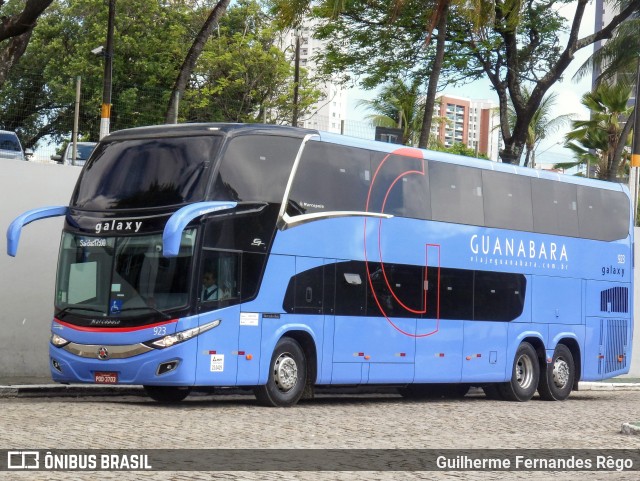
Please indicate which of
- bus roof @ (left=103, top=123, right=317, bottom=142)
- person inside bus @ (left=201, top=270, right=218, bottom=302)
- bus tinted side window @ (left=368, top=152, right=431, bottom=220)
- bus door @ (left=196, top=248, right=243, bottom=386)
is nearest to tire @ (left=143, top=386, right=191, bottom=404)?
bus door @ (left=196, top=248, right=243, bottom=386)

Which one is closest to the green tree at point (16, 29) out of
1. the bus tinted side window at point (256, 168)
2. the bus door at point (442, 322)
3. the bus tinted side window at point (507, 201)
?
the bus tinted side window at point (256, 168)

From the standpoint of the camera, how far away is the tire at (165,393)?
59.6ft

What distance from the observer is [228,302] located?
55.4 feet

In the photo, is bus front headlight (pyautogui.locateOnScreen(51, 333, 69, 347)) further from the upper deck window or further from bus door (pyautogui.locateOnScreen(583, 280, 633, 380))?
bus door (pyautogui.locateOnScreen(583, 280, 633, 380))

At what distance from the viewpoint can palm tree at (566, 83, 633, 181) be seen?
47.0 metres

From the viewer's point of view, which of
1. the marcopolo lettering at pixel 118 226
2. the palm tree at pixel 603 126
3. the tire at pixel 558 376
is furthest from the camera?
the palm tree at pixel 603 126

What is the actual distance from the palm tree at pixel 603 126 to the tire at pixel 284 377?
29626 mm

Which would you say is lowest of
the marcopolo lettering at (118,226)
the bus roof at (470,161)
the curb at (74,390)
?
the curb at (74,390)

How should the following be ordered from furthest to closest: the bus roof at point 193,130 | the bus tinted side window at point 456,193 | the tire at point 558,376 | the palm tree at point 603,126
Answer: the palm tree at point 603,126 → the tire at point 558,376 → the bus tinted side window at point 456,193 → the bus roof at point 193,130

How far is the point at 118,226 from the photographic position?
1681 centimetres

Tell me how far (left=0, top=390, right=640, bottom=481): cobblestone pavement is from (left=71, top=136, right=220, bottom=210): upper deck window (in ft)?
9.49

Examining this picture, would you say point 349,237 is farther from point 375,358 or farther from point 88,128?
point 88,128

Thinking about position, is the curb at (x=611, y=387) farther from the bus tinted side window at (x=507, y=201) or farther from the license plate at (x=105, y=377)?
the license plate at (x=105, y=377)

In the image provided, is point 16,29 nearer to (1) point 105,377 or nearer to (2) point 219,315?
(2) point 219,315
